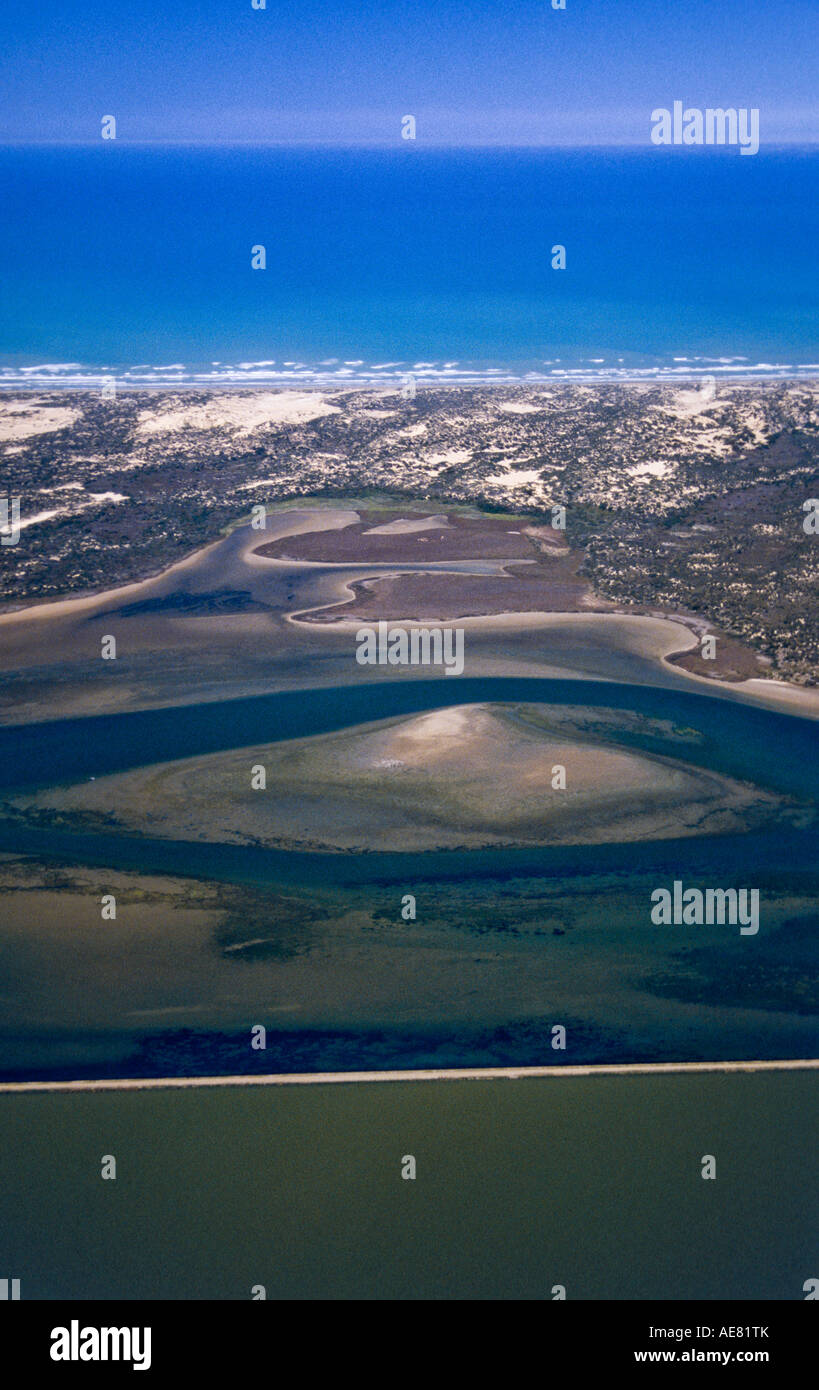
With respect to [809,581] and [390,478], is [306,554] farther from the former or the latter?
[809,581]

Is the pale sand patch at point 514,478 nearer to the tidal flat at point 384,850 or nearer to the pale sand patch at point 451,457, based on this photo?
the pale sand patch at point 451,457

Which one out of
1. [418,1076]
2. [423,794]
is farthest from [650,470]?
[418,1076]

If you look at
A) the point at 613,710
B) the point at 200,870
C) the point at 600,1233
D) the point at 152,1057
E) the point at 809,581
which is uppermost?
the point at 809,581

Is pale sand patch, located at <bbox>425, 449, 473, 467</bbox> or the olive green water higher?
pale sand patch, located at <bbox>425, 449, 473, 467</bbox>

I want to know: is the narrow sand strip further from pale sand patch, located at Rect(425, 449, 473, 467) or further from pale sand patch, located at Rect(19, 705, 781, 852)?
pale sand patch, located at Rect(425, 449, 473, 467)

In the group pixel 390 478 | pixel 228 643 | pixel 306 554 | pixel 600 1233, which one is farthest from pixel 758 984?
pixel 390 478

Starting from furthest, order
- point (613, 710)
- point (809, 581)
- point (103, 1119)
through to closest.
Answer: point (809, 581) < point (613, 710) < point (103, 1119)

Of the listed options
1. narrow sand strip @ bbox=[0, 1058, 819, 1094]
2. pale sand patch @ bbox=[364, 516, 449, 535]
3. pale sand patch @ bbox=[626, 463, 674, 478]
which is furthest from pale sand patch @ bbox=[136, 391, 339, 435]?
narrow sand strip @ bbox=[0, 1058, 819, 1094]

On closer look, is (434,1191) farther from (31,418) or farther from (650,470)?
(31,418)
